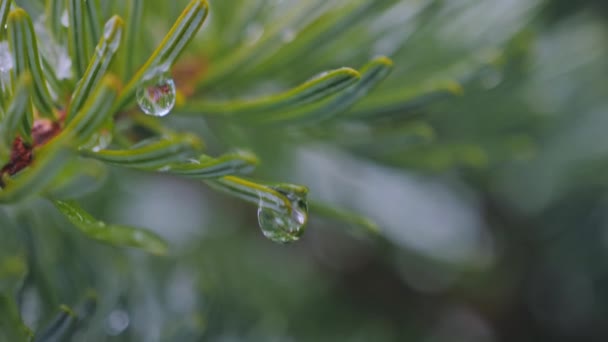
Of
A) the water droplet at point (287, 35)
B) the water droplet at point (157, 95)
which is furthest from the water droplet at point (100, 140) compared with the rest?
the water droplet at point (287, 35)

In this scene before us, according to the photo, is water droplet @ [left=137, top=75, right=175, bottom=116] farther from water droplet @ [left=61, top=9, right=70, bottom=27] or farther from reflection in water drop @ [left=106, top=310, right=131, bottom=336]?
reflection in water drop @ [left=106, top=310, right=131, bottom=336]

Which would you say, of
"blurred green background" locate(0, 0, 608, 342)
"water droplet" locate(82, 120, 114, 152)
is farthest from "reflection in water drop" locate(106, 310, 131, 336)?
"water droplet" locate(82, 120, 114, 152)

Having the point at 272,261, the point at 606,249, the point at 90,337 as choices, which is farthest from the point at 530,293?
the point at 90,337

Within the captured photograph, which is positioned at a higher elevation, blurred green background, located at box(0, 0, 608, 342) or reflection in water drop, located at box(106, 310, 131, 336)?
blurred green background, located at box(0, 0, 608, 342)

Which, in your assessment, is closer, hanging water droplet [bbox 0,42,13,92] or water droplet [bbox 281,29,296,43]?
hanging water droplet [bbox 0,42,13,92]

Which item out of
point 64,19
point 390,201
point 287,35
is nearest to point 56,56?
point 64,19

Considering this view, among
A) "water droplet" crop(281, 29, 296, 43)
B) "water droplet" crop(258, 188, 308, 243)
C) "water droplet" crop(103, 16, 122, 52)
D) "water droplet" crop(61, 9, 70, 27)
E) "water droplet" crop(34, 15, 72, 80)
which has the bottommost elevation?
"water droplet" crop(258, 188, 308, 243)

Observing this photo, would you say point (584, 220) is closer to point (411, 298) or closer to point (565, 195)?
point (565, 195)

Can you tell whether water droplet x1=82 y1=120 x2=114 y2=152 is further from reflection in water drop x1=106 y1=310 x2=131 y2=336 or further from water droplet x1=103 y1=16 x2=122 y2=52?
reflection in water drop x1=106 y1=310 x2=131 y2=336
